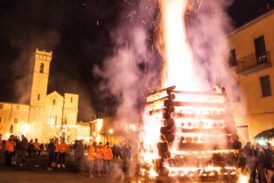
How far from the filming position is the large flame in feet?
26.1

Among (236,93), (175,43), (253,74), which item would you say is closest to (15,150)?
(175,43)

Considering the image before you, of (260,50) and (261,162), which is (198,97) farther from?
(260,50)

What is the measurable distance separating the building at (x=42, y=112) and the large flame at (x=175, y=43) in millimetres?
61063

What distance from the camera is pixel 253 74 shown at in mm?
21703

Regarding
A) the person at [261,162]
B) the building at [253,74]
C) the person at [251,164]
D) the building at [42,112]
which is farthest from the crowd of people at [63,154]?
the building at [42,112]

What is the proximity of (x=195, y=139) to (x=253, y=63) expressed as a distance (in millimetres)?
17290

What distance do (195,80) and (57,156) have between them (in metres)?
13.1

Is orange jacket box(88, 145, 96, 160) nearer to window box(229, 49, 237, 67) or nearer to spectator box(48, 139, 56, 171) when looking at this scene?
spectator box(48, 139, 56, 171)

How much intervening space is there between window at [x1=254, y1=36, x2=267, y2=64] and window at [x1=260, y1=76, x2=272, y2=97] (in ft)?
4.49

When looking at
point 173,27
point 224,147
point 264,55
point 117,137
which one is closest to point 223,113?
point 224,147

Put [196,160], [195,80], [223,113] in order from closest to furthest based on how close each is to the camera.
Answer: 1. [196,160]
2. [223,113]
3. [195,80]

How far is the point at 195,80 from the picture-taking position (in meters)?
8.73

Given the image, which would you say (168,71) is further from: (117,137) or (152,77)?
(117,137)

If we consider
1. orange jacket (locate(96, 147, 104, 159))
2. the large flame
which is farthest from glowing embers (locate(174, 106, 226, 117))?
orange jacket (locate(96, 147, 104, 159))
